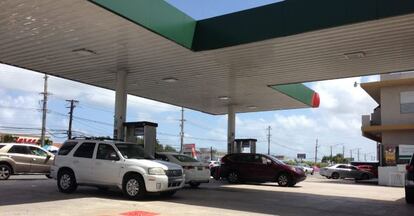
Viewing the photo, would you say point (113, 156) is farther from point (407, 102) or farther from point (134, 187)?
point (407, 102)

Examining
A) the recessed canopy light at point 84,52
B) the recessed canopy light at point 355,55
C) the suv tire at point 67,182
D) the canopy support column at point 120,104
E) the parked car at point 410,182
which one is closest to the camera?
the parked car at point 410,182

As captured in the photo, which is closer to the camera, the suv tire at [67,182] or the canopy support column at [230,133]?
the suv tire at [67,182]

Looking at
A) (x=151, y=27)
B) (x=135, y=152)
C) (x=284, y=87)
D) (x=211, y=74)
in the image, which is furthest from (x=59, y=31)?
(x=284, y=87)

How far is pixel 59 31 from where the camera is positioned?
14805 millimetres

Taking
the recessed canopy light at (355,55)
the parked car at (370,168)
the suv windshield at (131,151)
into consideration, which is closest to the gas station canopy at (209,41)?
the recessed canopy light at (355,55)

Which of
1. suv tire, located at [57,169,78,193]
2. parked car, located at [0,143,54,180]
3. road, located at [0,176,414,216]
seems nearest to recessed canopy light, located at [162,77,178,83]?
road, located at [0,176,414,216]

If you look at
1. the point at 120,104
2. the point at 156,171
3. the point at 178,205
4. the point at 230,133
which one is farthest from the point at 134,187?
the point at 230,133

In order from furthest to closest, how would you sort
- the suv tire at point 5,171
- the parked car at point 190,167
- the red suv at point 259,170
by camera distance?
the red suv at point 259,170 < the suv tire at point 5,171 < the parked car at point 190,167

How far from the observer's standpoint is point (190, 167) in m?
20.2

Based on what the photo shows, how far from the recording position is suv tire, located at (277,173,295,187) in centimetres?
2384

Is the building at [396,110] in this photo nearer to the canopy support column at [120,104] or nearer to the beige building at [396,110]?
the beige building at [396,110]

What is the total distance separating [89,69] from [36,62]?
88.9 inches

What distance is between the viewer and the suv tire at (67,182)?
16078 mm

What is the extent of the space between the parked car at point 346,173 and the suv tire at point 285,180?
17211 millimetres
